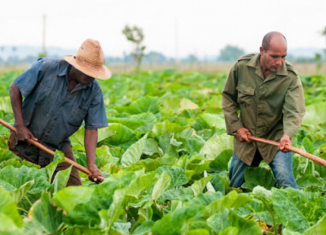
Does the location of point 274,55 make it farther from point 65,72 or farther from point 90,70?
point 65,72

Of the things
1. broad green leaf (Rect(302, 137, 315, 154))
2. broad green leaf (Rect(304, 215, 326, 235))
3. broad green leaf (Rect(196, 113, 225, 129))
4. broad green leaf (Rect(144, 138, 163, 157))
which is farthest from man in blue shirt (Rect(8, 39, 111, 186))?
broad green leaf (Rect(196, 113, 225, 129))

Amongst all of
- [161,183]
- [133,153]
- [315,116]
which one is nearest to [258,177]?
[133,153]

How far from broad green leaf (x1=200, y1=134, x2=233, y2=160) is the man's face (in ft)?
3.74

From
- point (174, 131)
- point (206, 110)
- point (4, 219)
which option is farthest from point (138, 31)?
point (4, 219)

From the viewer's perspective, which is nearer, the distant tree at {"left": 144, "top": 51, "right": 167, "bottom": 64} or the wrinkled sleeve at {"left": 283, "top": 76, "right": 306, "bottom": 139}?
the wrinkled sleeve at {"left": 283, "top": 76, "right": 306, "bottom": 139}

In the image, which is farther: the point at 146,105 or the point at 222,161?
the point at 146,105

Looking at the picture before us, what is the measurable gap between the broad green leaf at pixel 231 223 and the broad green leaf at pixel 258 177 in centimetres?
130

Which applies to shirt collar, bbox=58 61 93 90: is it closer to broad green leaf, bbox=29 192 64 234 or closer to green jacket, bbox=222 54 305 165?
green jacket, bbox=222 54 305 165

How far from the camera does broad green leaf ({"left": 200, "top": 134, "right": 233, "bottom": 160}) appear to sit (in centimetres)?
407

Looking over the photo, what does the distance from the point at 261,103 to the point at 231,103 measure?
251 mm

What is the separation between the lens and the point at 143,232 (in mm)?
2158

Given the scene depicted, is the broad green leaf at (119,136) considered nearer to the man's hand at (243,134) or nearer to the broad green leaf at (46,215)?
the man's hand at (243,134)

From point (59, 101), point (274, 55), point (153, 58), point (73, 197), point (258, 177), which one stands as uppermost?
point (274, 55)

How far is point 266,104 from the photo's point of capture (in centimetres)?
318
